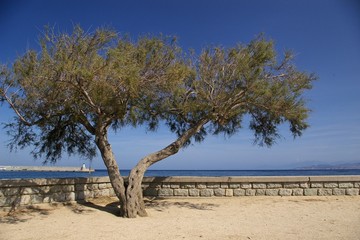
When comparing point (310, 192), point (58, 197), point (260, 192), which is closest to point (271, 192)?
point (260, 192)

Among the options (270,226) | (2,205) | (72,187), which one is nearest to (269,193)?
(270,226)

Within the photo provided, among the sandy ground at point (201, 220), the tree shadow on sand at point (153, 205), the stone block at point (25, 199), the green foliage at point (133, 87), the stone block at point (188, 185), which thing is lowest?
the sandy ground at point (201, 220)

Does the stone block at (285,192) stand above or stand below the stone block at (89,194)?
below

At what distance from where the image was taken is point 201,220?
27.2 ft

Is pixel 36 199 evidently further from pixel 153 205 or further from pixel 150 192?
pixel 150 192

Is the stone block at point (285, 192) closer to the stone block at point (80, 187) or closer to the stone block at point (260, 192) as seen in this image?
the stone block at point (260, 192)

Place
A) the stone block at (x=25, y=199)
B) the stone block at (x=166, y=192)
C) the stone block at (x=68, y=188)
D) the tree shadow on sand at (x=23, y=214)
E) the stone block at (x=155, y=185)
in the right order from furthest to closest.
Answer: the stone block at (x=155, y=185) → the stone block at (x=166, y=192) → the stone block at (x=68, y=188) → the stone block at (x=25, y=199) → the tree shadow on sand at (x=23, y=214)

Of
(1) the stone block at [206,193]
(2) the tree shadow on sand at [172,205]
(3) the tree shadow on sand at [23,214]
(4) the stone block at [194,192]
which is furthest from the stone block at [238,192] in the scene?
(3) the tree shadow on sand at [23,214]

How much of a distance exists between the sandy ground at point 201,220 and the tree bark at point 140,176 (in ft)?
1.32

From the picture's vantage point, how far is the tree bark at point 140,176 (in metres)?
8.79

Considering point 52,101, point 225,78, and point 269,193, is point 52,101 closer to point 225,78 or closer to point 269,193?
point 225,78

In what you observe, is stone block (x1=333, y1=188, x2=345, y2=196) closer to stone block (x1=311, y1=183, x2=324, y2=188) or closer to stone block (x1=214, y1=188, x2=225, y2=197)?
stone block (x1=311, y1=183, x2=324, y2=188)

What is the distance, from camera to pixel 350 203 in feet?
34.2

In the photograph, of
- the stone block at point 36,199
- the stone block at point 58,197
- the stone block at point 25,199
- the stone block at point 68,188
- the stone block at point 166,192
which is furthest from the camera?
the stone block at point 166,192
